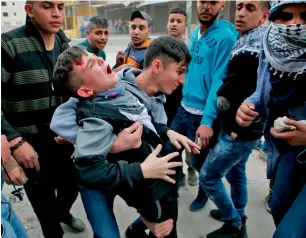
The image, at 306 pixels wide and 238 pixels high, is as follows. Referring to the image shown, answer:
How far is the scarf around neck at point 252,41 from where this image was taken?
165 centimetres

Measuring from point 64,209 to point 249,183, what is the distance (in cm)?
175

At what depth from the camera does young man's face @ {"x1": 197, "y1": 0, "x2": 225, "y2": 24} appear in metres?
2.05

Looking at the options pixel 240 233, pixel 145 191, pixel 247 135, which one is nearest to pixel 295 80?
pixel 247 135

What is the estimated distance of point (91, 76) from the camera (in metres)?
1.23

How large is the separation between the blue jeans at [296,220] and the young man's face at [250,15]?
1.08m

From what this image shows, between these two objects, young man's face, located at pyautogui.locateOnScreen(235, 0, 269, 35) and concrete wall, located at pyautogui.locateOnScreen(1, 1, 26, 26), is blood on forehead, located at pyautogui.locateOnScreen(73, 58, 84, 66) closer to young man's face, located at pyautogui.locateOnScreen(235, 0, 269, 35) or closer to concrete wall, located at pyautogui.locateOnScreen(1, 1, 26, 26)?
young man's face, located at pyautogui.locateOnScreen(235, 0, 269, 35)

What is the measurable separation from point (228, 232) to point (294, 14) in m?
1.49

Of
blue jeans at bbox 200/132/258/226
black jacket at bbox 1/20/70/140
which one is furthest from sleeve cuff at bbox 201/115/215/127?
black jacket at bbox 1/20/70/140

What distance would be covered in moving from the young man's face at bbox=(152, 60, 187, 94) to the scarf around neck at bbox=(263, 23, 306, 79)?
17.2 inches

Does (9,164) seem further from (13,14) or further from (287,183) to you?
(13,14)

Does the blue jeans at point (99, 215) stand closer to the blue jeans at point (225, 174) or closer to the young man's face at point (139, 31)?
the blue jeans at point (225, 174)

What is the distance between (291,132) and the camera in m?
1.20

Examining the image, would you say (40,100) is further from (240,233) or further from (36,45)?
(240,233)

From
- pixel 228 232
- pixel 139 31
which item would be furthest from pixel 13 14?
pixel 228 232
